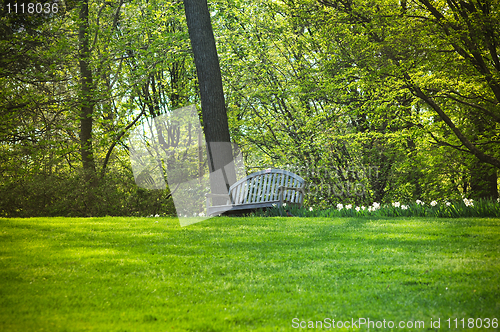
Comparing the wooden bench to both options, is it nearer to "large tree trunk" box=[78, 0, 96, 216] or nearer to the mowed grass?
the mowed grass

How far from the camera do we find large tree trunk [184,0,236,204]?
9125 millimetres

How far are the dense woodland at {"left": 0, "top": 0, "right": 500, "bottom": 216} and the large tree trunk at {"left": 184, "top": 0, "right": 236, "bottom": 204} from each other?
2.68 m

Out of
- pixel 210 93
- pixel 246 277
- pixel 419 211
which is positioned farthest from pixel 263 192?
pixel 246 277

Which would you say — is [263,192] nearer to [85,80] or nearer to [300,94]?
[300,94]

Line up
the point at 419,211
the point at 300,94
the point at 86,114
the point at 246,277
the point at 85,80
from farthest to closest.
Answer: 1. the point at 85,80
2. the point at 86,114
3. the point at 300,94
4. the point at 419,211
5. the point at 246,277

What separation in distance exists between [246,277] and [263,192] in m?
5.27

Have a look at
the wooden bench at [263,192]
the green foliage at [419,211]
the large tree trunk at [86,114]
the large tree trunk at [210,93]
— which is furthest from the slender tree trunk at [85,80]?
the green foliage at [419,211]

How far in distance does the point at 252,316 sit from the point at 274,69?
1218cm

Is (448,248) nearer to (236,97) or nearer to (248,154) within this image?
(236,97)

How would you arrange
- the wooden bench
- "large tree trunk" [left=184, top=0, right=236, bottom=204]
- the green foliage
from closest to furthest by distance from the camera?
the green foliage < the wooden bench < "large tree trunk" [left=184, top=0, right=236, bottom=204]

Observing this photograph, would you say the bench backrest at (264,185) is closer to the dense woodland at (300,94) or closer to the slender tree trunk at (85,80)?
the dense woodland at (300,94)

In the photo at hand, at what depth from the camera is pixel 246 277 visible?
3.67 metres

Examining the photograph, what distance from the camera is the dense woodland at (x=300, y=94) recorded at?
29.1 ft

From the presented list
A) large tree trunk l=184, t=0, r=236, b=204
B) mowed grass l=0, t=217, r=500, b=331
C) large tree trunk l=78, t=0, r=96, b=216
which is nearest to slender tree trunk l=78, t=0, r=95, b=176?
large tree trunk l=78, t=0, r=96, b=216
